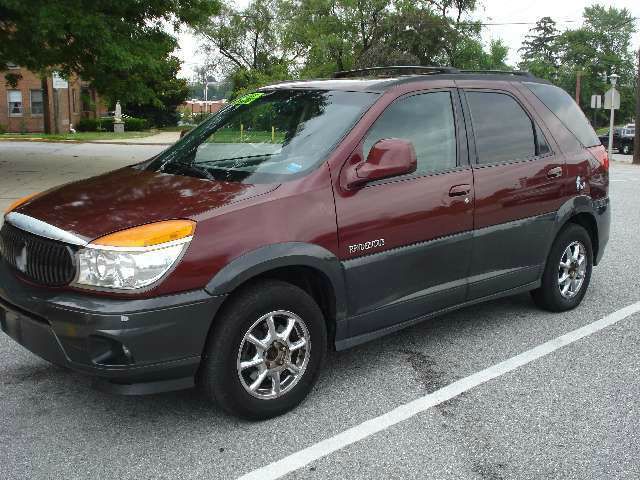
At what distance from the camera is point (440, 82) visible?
4.41 metres

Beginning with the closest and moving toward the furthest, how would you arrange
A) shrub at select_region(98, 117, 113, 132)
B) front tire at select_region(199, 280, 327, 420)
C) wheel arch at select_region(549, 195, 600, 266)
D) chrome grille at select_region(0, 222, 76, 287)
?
chrome grille at select_region(0, 222, 76, 287) → front tire at select_region(199, 280, 327, 420) → wheel arch at select_region(549, 195, 600, 266) → shrub at select_region(98, 117, 113, 132)

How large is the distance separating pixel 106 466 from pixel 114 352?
1.75 feet

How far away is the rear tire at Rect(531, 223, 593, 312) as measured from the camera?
519 centimetres

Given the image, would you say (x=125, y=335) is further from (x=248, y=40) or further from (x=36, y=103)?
(x=248, y=40)

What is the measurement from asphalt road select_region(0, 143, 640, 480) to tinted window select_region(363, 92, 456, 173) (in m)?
1.31

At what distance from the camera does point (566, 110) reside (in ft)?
17.5

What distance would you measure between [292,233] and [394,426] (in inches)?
44.3

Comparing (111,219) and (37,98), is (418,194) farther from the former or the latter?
(37,98)

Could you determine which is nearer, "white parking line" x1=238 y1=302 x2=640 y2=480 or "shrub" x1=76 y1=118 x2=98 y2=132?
"white parking line" x1=238 y1=302 x2=640 y2=480

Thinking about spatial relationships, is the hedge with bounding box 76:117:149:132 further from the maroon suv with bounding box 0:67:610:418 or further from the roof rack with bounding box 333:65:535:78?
the maroon suv with bounding box 0:67:610:418

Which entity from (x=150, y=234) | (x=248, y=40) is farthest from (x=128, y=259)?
(x=248, y=40)

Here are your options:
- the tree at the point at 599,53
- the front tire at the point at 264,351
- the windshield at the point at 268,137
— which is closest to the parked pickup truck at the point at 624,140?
the windshield at the point at 268,137

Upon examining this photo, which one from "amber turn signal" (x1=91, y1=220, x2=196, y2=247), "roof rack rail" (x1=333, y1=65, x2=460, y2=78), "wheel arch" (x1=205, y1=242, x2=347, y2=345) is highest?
"roof rack rail" (x1=333, y1=65, x2=460, y2=78)

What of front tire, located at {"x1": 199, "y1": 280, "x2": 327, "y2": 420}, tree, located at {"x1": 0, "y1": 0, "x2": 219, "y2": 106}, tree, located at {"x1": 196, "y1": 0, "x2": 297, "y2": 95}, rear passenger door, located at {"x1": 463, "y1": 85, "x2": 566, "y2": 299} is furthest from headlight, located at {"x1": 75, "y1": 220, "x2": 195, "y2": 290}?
tree, located at {"x1": 196, "y1": 0, "x2": 297, "y2": 95}
